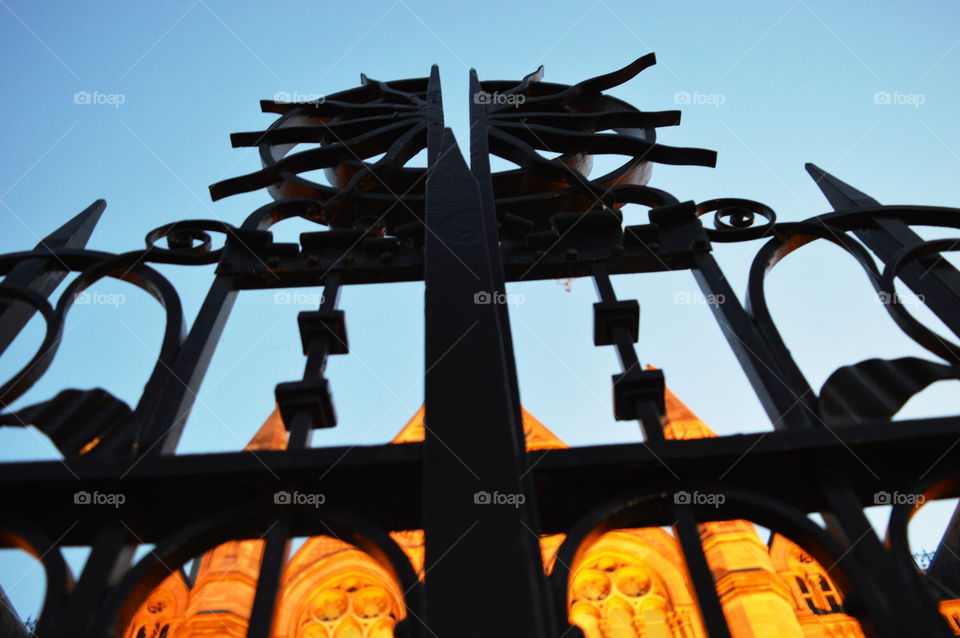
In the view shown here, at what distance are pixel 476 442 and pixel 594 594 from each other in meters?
10.8

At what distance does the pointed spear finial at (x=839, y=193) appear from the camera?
2.88 metres

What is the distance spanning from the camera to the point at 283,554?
1525 mm

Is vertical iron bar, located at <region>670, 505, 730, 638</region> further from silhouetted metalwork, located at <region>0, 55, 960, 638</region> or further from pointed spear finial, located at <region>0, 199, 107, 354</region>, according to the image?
pointed spear finial, located at <region>0, 199, 107, 354</region>

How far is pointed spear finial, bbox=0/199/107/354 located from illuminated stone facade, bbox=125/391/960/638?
8.20 metres

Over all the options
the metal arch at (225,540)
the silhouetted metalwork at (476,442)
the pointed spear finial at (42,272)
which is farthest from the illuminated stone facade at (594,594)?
the metal arch at (225,540)

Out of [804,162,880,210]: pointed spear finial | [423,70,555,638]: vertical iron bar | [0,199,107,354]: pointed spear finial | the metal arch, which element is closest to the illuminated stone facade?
[804,162,880,210]: pointed spear finial

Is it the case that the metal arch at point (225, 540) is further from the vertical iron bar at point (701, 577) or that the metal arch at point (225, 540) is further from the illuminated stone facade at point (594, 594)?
the illuminated stone facade at point (594, 594)

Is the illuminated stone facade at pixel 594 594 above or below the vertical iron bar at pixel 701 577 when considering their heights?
above

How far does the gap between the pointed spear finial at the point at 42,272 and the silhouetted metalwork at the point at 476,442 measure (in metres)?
0.01

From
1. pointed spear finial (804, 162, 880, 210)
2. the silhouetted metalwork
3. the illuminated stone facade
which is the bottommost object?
the silhouetted metalwork

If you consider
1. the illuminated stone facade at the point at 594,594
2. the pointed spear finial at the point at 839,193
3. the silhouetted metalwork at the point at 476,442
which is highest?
the illuminated stone facade at the point at 594,594

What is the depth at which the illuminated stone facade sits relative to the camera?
10766 mm

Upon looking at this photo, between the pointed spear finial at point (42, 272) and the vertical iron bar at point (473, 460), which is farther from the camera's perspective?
the pointed spear finial at point (42, 272)

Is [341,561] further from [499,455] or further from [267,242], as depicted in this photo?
[499,455]
